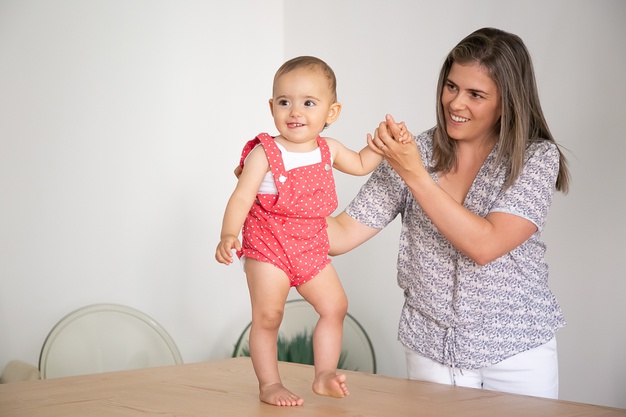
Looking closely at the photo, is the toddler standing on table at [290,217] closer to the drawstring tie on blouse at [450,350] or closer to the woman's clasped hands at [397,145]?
the woman's clasped hands at [397,145]

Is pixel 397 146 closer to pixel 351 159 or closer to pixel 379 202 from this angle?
pixel 351 159

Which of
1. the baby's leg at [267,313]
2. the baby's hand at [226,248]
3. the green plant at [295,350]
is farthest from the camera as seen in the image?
the green plant at [295,350]

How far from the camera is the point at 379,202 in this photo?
90.4 inches

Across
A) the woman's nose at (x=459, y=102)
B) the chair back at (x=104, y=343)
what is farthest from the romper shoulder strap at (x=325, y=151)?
the chair back at (x=104, y=343)

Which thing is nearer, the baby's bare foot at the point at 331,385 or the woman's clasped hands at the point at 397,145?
the baby's bare foot at the point at 331,385

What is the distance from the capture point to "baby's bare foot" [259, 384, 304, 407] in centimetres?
171

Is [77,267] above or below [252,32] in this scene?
below

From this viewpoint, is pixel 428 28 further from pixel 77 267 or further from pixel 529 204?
pixel 77 267

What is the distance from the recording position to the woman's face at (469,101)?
2.05 m

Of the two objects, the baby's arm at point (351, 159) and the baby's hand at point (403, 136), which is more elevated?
the baby's hand at point (403, 136)

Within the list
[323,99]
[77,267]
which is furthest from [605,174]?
[77,267]

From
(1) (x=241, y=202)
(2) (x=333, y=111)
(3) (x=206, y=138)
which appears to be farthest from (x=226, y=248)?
(3) (x=206, y=138)

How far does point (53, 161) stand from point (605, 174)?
2211 millimetres

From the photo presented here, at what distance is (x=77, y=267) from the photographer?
3.29m
